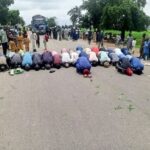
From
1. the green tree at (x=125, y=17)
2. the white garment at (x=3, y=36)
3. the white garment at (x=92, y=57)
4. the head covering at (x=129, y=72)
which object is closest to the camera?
the head covering at (x=129, y=72)

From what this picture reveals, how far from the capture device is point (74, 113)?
43.9 feet

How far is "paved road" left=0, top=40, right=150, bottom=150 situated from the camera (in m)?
10.5

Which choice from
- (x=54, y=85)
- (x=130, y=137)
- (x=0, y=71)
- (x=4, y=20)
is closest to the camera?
(x=130, y=137)

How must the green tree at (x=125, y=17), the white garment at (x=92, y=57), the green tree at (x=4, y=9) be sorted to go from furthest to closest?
the green tree at (x=4, y=9), the green tree at (x=125, y=17), the white garment at (x=92, y=57)

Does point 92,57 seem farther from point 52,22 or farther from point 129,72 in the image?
point 52,22

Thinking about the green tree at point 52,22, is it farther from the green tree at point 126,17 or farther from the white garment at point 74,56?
the white garment at point 74,56

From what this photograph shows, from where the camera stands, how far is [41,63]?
23594mm

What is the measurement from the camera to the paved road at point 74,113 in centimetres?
1050

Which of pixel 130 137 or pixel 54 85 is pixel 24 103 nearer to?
pixel 54 85

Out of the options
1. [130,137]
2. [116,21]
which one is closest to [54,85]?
[130,137]

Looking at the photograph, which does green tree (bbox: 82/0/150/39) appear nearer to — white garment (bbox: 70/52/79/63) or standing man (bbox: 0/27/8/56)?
standing man (bbox: 0/27/8/56)

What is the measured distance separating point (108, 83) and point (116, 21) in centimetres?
3398

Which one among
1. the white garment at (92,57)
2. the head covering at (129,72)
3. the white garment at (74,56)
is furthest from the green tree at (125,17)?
the head covering at (129,72)

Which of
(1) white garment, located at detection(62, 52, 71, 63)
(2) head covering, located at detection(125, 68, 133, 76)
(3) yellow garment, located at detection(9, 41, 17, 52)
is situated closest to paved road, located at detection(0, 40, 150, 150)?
(2) head covering, located at detection(125, 68, 133, 76)
